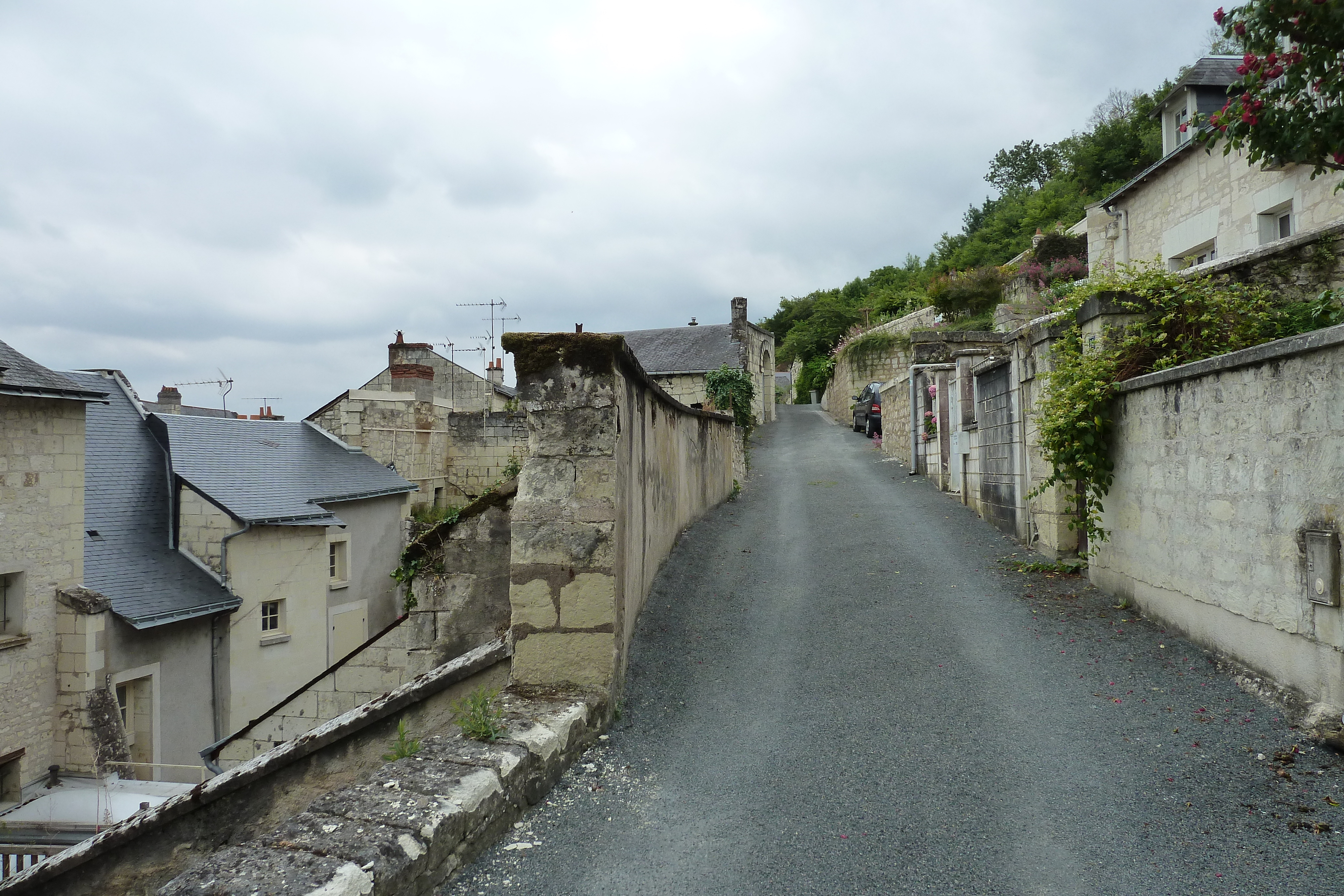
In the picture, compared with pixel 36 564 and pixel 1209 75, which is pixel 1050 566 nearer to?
pixel 1209 75

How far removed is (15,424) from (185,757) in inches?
230

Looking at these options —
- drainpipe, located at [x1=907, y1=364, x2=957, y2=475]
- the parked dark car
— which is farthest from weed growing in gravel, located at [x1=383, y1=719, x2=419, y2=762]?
the parked dark car

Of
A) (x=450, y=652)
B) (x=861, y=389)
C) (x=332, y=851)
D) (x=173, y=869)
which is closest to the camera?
(x=332, y=851)

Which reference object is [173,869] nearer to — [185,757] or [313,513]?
[185,757]

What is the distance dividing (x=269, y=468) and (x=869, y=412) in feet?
50.7


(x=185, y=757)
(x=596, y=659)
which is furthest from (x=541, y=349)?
(x=185, y=757)

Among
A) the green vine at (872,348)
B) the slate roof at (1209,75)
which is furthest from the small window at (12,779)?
the green vine at (872,348)

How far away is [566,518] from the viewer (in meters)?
4.04

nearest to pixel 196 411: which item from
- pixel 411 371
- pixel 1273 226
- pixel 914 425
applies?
pixel 411 371

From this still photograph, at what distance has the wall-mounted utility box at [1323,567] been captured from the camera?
3682 mm

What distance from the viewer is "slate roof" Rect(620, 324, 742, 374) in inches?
1112

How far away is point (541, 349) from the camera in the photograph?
13.1 ft

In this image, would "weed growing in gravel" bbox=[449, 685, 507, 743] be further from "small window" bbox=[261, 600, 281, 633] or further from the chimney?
the chimney

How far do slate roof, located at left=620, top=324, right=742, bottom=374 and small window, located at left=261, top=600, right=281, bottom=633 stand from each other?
15.2m
